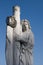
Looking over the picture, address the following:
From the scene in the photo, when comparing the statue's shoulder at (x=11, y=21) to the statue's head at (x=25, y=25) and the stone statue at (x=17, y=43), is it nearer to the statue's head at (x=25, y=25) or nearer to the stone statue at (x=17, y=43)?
the stone statue at (x=17, y=43)

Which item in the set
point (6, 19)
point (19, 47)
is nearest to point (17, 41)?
point (19, 47)


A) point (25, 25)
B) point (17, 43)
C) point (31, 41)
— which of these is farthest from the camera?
point (25, 25)

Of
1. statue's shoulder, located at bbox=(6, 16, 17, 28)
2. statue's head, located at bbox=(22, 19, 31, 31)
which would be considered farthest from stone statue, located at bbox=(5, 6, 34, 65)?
statue's head, located at bbox=(22, 19, 31, 31)

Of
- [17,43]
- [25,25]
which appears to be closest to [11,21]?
[25,25]

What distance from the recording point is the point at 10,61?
31.2 feet

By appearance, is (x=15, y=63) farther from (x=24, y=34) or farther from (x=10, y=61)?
(x=24, y=34)

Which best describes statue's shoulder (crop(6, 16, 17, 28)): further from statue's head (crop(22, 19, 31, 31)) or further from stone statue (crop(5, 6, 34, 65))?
statue's head (crop(22, 19, 31, 31))

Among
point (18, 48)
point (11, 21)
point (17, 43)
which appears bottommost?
point (18, 48)

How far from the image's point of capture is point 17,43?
9672 millimetres

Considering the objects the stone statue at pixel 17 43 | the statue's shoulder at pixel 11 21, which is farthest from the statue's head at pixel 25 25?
the statue's shoulder at pixel 11 21

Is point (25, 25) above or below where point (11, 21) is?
below

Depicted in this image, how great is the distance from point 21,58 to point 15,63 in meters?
0.27

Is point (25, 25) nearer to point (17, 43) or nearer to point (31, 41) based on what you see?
point (31, 41)

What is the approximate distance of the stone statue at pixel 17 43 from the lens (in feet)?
31.5
